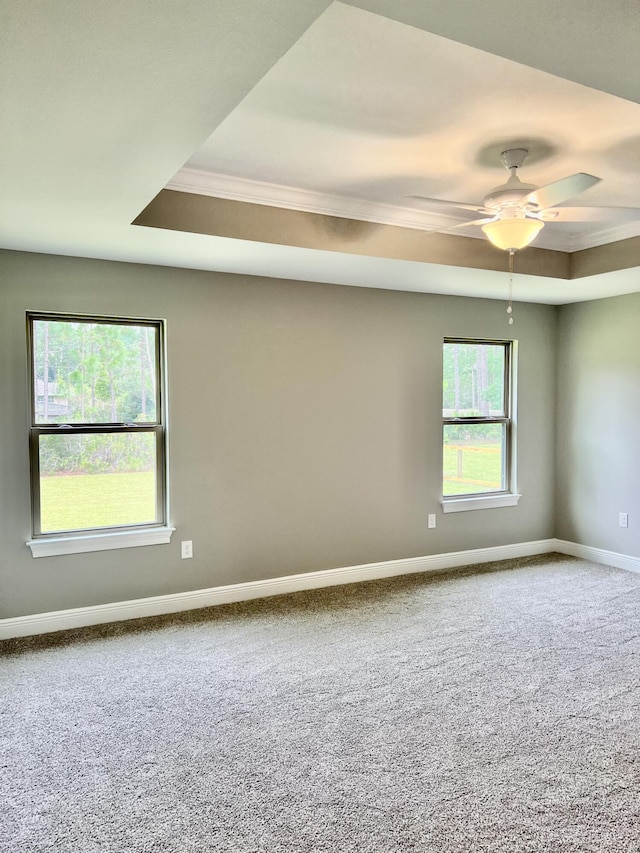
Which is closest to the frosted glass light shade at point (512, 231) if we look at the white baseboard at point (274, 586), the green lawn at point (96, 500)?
the green lawn at point (96, 500)

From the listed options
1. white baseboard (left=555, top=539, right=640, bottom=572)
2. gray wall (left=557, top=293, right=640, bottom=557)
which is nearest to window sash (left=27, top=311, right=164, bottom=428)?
gray wall (left=557, top=293, right=640, bottom=557)

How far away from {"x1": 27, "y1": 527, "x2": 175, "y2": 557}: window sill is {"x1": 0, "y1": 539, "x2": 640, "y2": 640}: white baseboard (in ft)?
1.20

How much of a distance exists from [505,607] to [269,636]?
5.39 feet

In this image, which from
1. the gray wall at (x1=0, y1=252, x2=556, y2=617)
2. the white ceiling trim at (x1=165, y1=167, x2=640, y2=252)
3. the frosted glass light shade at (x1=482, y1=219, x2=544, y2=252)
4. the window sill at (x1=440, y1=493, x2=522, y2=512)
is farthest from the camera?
the window sill at (x1=440, y1=493, x2=522, y2=512)

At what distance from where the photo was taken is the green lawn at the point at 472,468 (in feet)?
17.2

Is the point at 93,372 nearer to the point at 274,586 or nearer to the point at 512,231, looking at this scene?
the point at 274,586

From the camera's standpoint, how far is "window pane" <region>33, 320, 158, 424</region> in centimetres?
377

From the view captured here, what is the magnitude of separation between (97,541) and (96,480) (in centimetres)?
39

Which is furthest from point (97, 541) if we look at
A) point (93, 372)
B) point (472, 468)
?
point (472, 468)

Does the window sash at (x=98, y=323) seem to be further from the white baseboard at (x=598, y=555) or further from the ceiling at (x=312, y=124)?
the white baseboard at (x=598, y=555)

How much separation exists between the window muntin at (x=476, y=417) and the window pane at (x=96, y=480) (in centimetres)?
247

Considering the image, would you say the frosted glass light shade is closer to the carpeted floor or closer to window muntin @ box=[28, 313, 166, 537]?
the carpeted floor

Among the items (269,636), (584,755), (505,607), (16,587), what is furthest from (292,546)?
(584,755)

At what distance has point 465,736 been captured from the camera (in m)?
2.56
